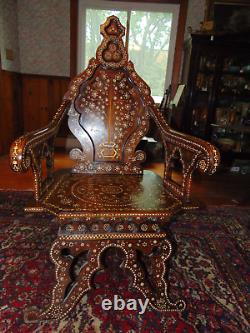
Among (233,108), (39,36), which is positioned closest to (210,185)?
(233,108)

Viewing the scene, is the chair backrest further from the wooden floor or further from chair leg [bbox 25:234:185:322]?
the wooden floor

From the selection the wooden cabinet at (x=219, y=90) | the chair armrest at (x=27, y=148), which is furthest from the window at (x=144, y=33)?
the chair armrest at (x=27, y=148)

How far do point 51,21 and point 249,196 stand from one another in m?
4.12

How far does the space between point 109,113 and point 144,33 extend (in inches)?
135

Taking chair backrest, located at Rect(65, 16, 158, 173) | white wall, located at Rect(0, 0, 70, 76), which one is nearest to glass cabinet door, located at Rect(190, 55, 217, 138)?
white wall, located at Rect(0, 0, 70, 76)

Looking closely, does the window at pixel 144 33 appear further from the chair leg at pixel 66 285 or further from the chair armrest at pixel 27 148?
the chair leg at pixel 66 285

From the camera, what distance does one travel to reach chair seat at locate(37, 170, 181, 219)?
1.08 metres

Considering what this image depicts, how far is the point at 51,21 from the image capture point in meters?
4.20

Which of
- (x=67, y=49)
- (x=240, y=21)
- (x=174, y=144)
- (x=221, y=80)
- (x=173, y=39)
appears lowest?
(x=174, y=144)

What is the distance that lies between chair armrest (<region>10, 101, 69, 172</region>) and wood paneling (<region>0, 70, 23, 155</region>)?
302cm

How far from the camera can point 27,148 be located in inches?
39.7

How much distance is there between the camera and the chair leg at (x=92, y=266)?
3.67ft

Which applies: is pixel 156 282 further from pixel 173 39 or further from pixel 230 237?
pixel 173 39

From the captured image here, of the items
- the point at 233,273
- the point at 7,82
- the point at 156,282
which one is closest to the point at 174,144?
the point at 156,282
